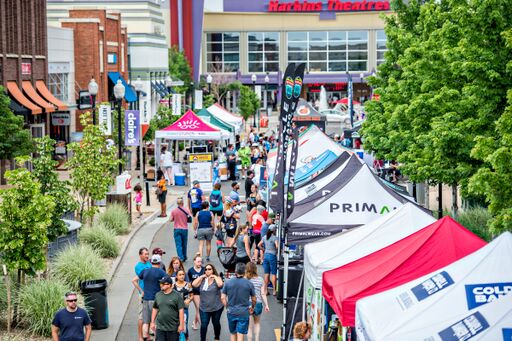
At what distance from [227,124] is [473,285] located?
35.6 metres

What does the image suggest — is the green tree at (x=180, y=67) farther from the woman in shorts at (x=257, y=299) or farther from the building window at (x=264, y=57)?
the woman in shorts at (x=257, y=299)

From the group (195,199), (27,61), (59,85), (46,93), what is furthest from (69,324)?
(59,85)

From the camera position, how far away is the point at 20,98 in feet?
137

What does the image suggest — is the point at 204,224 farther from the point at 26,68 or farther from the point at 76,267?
the point at 26,68

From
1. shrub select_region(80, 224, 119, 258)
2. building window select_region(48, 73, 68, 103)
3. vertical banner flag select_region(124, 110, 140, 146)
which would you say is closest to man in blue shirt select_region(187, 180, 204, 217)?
shrub select_region(80, 224, 119, 258)

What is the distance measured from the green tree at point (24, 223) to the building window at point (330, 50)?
90166 millimetres

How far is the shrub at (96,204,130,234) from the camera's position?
2767 centimetres

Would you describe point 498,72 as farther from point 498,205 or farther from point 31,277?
point 31,277

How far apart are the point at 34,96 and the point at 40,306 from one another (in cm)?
2871

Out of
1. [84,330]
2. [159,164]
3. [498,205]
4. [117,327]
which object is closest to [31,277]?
[117,327]

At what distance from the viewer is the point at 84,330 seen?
1367 cm

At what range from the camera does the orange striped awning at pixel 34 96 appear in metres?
43.6

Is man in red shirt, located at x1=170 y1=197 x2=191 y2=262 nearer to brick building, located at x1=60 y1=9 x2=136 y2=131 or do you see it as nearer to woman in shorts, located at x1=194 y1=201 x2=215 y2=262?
woman in shorts, located at x1=194 y1=201 x2=215 y2=262

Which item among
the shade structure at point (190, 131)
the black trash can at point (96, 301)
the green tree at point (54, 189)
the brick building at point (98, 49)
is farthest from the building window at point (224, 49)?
the black trash can at point (96, 301)
